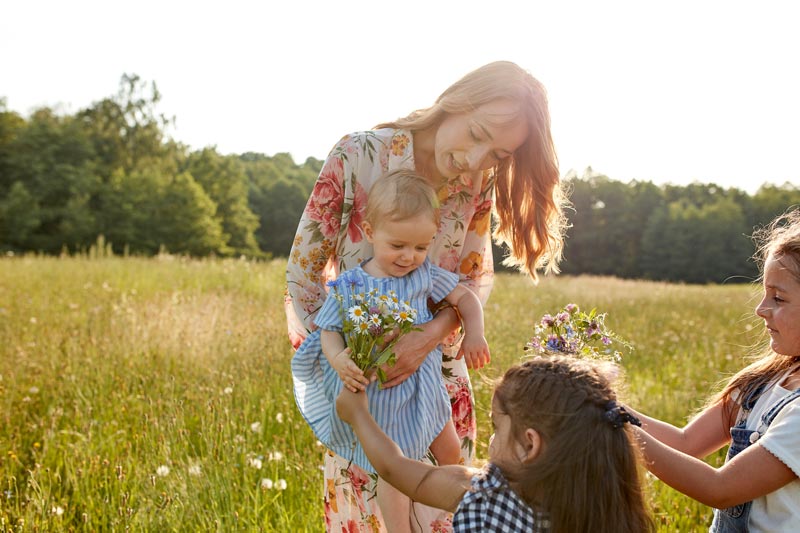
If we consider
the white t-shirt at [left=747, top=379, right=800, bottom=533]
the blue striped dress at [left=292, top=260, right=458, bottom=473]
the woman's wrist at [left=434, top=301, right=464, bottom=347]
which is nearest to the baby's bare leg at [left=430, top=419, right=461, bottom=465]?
the blue striped dress at [left=292, top=260, right=458, bottom=473]

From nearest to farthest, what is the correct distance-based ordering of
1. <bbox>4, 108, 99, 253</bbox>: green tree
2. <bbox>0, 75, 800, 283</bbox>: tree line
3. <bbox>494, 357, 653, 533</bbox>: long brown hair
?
1. <bbox>494, 357, 653, 533</bbox>: long brown hair
2. <bbox>4, 108, 99, 253</bbox>: green tree
3. <bbox>0, 75, 800, 283</bbox>: tree line

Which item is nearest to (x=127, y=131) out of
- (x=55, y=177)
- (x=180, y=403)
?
(x=55, y=177)

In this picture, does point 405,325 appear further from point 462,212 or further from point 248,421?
point 248,421

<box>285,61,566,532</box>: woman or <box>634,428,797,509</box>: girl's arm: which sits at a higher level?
<box>285,61,566,532</box>: woman

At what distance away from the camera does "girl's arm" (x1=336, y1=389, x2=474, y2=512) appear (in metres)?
1.81

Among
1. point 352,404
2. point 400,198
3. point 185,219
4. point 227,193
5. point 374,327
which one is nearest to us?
point 374,327

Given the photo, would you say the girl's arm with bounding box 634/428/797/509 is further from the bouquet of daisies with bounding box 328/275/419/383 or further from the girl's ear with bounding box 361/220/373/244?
the girl's ear with bounding box 361/220/373/244

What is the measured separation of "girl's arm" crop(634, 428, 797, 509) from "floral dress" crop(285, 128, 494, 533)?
0.90m

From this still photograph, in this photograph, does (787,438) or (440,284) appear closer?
(787,438)

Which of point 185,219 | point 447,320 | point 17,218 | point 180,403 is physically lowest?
point 17,218

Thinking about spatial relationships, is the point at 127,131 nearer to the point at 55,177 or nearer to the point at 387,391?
the point at 55,177

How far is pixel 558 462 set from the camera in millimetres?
1617

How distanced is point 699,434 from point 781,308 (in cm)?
52

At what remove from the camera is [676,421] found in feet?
16.2
